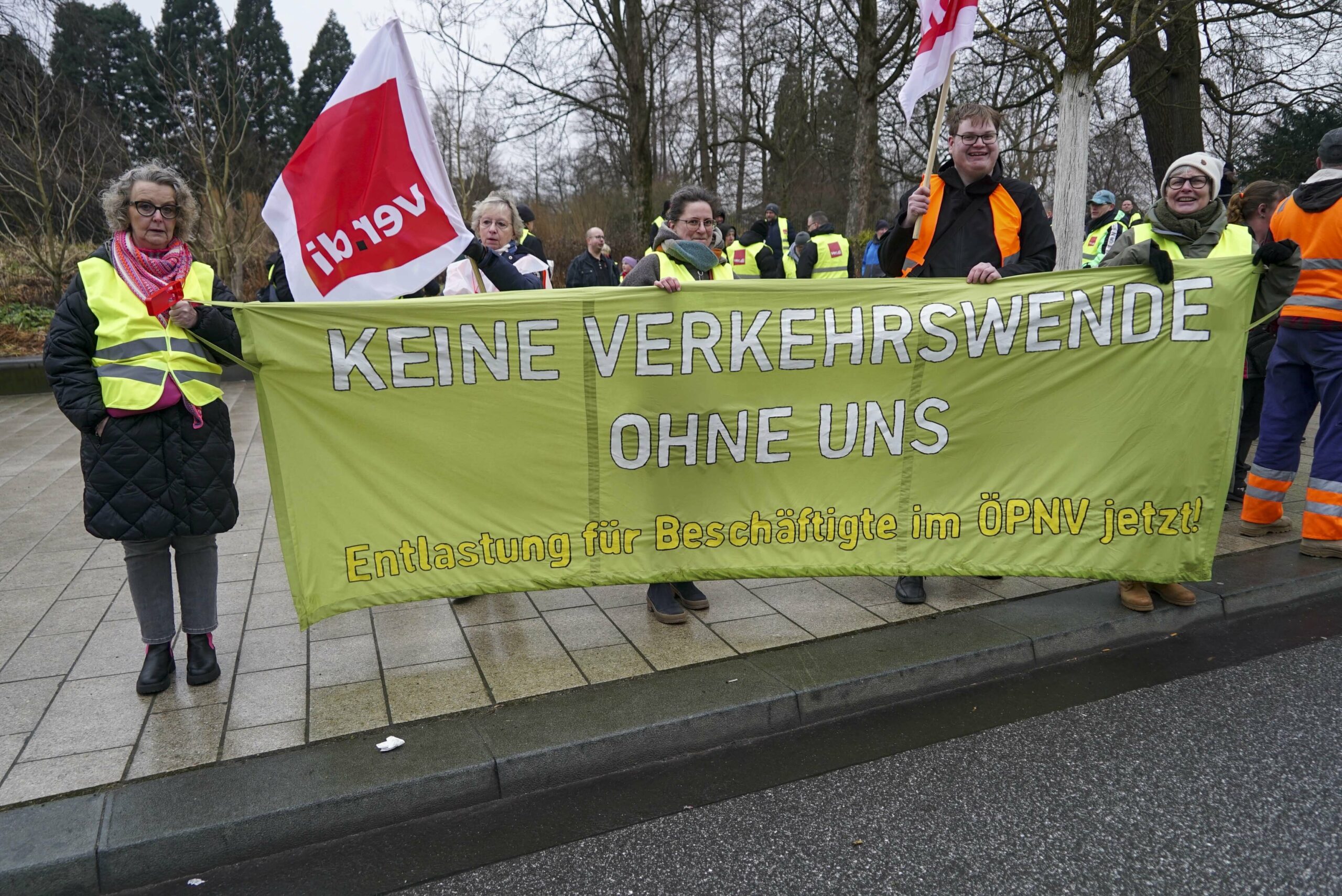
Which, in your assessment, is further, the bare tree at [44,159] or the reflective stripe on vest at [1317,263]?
the bare tree at [44,159]

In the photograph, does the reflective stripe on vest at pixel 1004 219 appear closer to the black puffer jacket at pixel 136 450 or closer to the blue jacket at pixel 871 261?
the black puffer jacket at pixel 136 450

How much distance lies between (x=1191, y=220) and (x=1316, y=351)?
4.05ft

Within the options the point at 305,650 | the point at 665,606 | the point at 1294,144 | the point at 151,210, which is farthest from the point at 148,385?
the point at 1294,144

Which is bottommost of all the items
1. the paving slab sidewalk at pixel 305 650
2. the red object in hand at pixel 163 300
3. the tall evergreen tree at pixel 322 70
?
the paving slab sidewalk at pixel 305 650

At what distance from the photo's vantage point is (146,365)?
10.8 ft

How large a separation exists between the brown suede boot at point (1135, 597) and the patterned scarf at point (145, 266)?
4412 millimetres

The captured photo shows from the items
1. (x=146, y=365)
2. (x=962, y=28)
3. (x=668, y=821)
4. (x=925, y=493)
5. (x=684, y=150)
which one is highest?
(x=684, y=150)

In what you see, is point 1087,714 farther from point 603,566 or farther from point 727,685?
point 603,566

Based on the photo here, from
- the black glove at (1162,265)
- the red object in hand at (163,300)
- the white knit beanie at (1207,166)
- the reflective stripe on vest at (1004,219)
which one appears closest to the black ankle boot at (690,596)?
the reflective stripe on vest at (1004,219)

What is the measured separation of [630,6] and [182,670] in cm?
1513

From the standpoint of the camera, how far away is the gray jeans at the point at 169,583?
3.47 meters

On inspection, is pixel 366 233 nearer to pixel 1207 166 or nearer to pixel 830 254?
pixel 1207 166

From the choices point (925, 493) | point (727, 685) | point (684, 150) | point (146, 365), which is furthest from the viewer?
point (684, 150)

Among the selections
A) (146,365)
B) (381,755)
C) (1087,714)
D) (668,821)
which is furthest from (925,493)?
(146,365)
